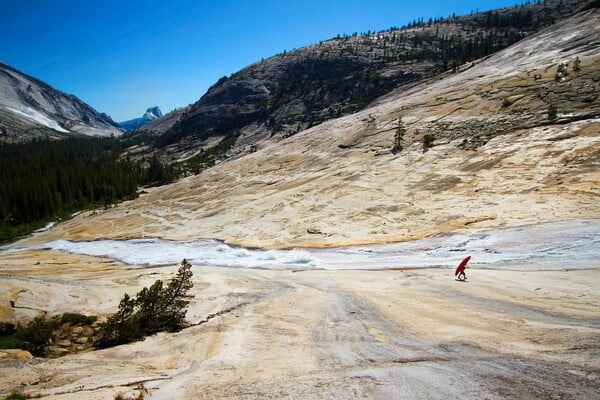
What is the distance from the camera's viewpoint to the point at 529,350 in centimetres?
973

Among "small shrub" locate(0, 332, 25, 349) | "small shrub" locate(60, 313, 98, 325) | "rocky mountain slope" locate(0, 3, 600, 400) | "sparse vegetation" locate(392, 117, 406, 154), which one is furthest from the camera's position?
"sparse vegetation" locate(392, 117, 406, 154)

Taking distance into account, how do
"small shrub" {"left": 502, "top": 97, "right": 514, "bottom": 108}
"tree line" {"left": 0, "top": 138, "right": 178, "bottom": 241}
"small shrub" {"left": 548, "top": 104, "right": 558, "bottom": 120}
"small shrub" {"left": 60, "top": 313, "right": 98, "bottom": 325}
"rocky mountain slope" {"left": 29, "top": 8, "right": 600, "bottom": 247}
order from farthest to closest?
1. "tree line" {"left": 0, "top": 138, "right": 178, "bottom": 241}
2. "small shrub" {"left": 502, "top": 97, "right": 514, "bottom": 108}
3. "small shrub" {"left": 548, "top": 104, "right": 558, "bottom": 120}
4. "rocky mountain slope" {"left": 29, "top": 8, "right": 600, "bottom": 247}
5. "small shrub" {"left": 60, "top": 313, "right": 98, "bottom": 325}

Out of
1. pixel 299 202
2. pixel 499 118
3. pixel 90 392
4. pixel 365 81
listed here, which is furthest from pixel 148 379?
pixel 365 81

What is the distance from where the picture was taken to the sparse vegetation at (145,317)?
44.0 ft

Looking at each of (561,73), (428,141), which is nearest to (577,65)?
(561,73)

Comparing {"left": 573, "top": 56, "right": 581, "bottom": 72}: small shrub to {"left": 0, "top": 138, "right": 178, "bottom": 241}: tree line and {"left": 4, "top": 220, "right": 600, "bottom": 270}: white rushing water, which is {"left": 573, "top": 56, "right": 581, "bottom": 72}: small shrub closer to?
{"left": 4, "top": 220, "right": 600, "bottom": 270}: white rushing water

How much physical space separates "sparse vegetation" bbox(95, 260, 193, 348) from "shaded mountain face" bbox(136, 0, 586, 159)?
106227mm

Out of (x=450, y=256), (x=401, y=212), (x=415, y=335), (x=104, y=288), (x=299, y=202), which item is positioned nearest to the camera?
(x=415, y=335)

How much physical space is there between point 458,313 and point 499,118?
130 feet

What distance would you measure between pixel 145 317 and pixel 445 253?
65.4ft

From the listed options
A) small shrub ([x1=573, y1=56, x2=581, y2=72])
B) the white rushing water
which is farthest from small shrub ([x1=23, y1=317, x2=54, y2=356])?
small shrub ([x1=573, y1=56, x2=581, y2=72])

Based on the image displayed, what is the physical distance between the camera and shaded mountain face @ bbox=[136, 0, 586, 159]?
133913mm

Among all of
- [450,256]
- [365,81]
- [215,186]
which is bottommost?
[450,256]

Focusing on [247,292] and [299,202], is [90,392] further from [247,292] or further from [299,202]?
[299,202]
